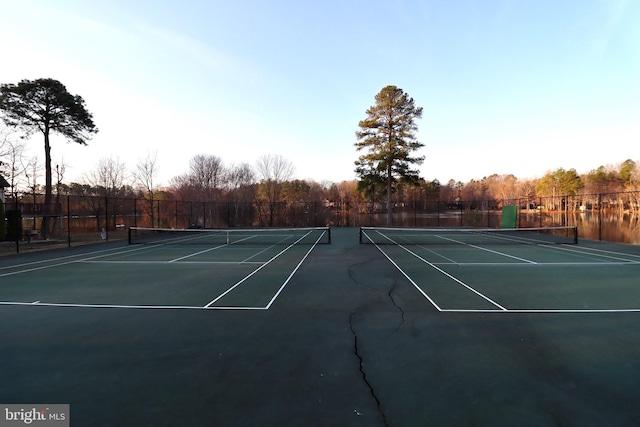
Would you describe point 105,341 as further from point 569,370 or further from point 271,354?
point 569,370

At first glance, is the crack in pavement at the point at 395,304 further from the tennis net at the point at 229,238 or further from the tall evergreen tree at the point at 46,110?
the tall evergreen tree at the point at 46,110

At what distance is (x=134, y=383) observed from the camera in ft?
10.9

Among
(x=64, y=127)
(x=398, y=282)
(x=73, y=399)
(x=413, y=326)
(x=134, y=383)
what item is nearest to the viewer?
(x=73, y=399)

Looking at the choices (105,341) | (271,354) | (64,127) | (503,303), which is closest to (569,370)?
(503,303)

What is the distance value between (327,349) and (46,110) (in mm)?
30791

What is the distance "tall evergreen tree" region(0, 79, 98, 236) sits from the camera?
2297 centimetres

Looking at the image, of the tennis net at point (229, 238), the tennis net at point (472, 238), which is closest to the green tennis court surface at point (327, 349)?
the tennis net at point (472, 238)

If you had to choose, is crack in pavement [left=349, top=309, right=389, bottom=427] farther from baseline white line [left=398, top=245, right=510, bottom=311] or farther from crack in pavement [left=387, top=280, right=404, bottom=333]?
baseline white line [left=398, top=245, right=510, bottom=311]

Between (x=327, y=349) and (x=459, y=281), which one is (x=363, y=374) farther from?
(x=459, y=281)

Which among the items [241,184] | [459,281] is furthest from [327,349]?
[241,184]

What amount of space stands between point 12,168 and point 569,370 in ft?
128

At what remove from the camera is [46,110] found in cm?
2414

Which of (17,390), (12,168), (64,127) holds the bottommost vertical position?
(17,390)

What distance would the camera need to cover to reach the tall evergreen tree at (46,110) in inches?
904
